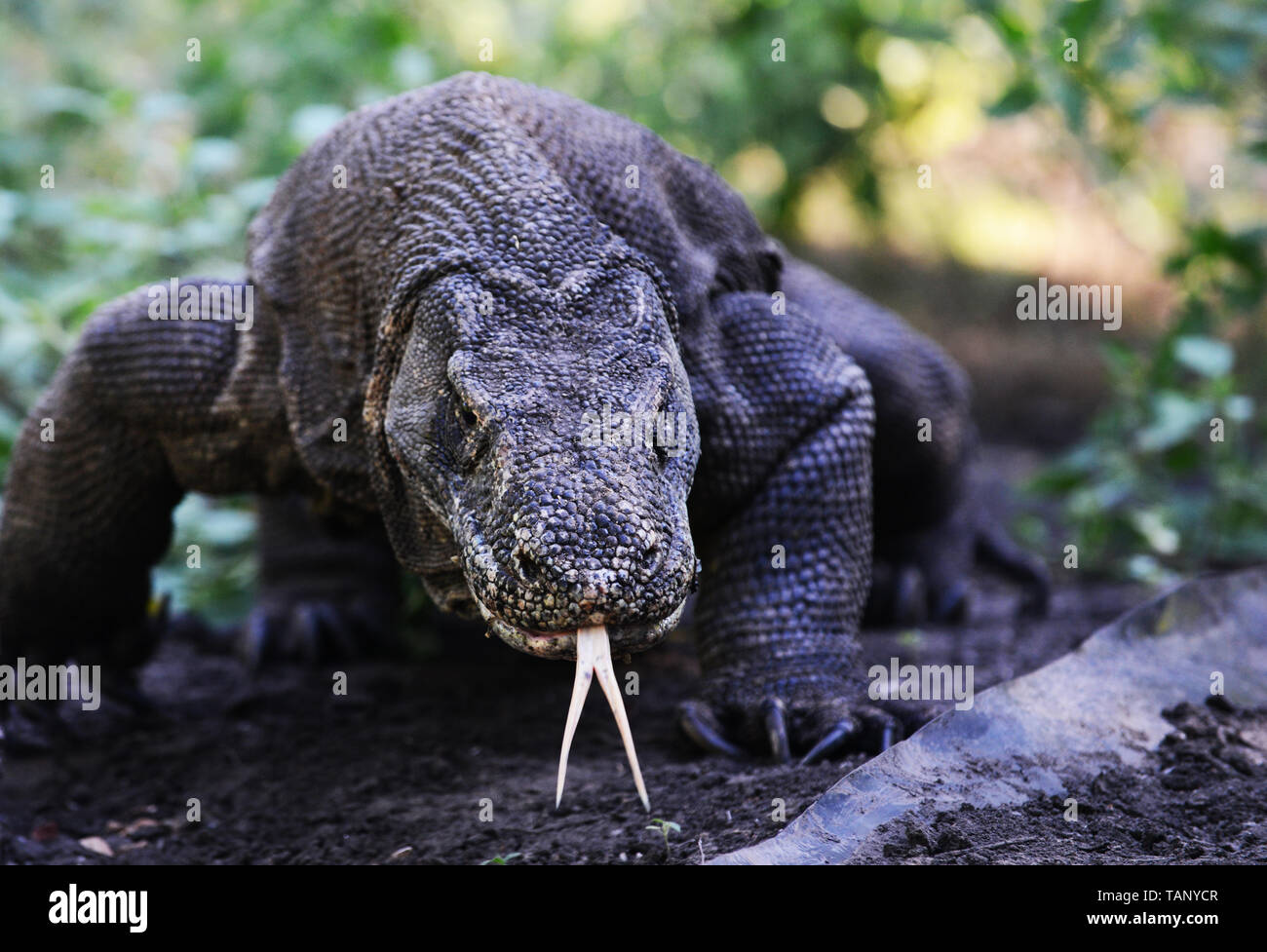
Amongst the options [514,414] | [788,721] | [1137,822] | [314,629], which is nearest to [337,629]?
[314,629]

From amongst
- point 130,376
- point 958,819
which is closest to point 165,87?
point 130,376

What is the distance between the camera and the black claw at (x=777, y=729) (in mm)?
3389

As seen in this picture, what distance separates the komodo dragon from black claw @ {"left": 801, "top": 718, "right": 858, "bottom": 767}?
0.04 ft

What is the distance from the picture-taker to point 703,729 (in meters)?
3.55

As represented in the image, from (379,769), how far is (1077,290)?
8459mm

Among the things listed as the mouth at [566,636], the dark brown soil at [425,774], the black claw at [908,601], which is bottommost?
the dark brown soil at [425,774]

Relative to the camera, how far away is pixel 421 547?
3379mm

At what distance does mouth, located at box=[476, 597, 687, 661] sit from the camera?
2555 mm

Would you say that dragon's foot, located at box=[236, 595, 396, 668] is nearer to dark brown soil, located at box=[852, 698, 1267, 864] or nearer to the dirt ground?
the dirt ground

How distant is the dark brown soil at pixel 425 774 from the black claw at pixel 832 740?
4 cm

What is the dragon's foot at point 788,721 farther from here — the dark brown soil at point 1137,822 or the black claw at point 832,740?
the dark brown soil at point 1137,822

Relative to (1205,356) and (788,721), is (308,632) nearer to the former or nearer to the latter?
(788,721)

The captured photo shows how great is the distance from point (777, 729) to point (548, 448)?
3.73ft

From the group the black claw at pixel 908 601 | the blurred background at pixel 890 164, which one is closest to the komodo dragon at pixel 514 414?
the black claw at pixel 908 601
